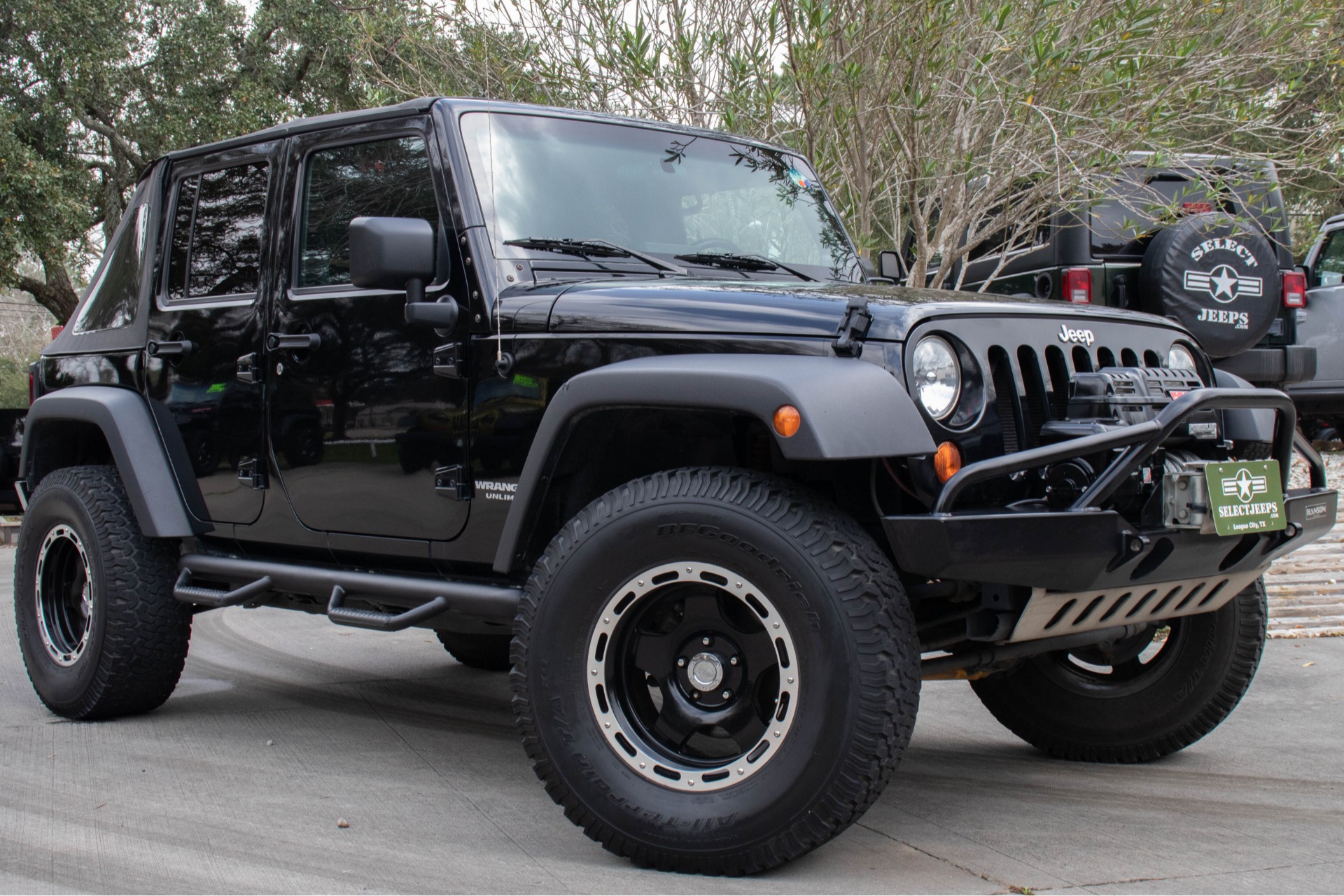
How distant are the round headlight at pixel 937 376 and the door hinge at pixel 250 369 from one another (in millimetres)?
2441

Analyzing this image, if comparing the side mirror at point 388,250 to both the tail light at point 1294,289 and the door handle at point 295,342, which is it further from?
the tail light at point 1294,289

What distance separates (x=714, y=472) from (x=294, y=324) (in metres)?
1.88

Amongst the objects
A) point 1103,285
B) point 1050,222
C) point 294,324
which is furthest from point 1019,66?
point 294,324

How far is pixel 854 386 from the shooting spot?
3.05 m

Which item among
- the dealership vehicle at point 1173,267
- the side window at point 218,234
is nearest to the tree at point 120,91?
the dealership vehicle at point 1173,267

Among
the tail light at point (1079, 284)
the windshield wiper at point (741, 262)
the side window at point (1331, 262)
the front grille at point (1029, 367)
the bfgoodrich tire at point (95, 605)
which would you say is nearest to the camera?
the front grille at point (1029, 367)

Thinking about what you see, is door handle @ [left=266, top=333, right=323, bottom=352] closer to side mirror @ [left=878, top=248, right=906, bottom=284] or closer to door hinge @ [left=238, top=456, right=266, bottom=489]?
door hinge @ [left=238, top=456, right=266, bottom=489]

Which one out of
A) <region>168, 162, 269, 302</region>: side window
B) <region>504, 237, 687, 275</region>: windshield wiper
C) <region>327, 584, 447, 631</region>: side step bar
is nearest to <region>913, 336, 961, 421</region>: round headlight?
<region>504, 237, 687, 275</region>: windshield wiper

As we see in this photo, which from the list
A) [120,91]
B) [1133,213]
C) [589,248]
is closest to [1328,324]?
[1133,213]

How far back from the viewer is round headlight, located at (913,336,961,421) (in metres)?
3.26

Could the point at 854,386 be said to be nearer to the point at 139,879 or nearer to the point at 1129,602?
the point at 1129,602

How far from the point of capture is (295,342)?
4430 millimetres

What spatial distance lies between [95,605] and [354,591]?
1433mm

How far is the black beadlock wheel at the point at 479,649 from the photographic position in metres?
6.20
